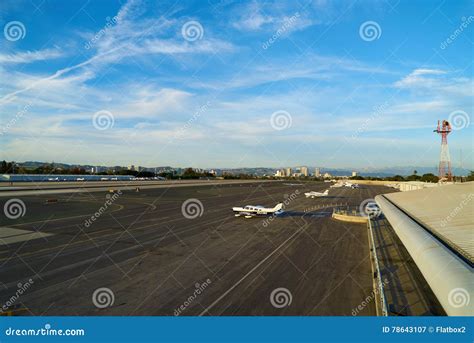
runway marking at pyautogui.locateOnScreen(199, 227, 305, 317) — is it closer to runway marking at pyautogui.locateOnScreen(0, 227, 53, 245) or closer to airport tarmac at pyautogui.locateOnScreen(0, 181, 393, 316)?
airport tarmac at pyautogui.locateOnScreen(0, 181, 393, 316)

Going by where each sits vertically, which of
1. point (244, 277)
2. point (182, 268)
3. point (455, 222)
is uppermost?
point (455, 222)

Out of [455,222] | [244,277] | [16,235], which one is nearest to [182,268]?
[244,277]

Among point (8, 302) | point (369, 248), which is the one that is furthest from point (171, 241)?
point (369, 248)

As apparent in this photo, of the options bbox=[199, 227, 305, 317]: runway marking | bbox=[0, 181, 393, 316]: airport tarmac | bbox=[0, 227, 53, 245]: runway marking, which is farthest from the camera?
bbox=[0, 227, 53, 245]: runway marking

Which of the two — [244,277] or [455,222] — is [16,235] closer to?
[244,277]

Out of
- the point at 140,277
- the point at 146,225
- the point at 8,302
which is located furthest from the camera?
the point at 146,225

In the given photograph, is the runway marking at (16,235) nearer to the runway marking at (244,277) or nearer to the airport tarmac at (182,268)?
the airport tarmac at (182,268)

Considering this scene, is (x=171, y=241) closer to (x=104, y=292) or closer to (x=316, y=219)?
(x=104, y=292)

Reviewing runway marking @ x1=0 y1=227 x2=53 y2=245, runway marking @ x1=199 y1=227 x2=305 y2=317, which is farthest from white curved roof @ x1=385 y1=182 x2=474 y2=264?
runway marking @ x1=0 y1=227 x2=53 y2=245

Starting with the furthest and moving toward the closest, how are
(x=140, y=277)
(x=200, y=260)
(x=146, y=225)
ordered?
(x=146, y=225), (x=200, y=260), (x=140, y=277)
